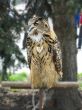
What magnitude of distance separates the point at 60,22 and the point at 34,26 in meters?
5.10

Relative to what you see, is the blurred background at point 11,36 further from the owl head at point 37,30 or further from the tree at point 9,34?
the owl head at point 37,30

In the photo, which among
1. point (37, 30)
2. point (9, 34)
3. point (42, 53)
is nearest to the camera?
point (37, 30)

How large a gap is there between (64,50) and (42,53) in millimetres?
5064

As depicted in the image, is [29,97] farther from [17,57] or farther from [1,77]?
[17,57]

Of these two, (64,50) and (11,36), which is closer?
(11,36)

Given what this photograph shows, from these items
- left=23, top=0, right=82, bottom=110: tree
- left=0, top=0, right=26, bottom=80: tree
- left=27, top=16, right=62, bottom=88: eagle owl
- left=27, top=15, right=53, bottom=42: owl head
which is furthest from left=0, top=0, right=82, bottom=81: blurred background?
left=27, top=15, right=53, bottom=42: owl head

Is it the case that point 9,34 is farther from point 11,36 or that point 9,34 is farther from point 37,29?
point 37,29

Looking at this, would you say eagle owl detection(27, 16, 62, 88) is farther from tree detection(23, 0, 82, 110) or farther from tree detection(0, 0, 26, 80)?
tree detection(23, 0, 82, 110)

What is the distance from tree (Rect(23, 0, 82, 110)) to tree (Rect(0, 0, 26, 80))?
0.29 meters

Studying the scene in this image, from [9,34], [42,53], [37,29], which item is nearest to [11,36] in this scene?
[9,34]

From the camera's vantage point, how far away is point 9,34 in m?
8.63

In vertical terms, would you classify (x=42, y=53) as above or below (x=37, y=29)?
below

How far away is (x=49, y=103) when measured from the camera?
963cm

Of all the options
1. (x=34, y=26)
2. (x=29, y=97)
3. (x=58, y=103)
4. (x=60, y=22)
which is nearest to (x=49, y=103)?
(x=58, y=103)
